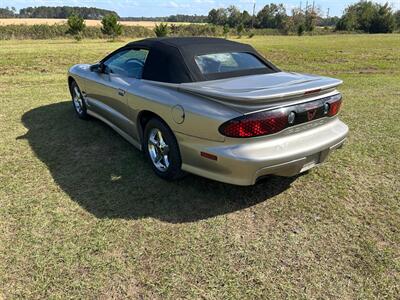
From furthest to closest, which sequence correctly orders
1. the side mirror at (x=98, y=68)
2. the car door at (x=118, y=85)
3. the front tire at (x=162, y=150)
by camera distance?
the side mirror at (x=98, y=68) < the car door at (x=118, y=85) < the front tire at (x=162, y=150)

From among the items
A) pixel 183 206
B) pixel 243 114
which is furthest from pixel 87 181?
pixel 243 114

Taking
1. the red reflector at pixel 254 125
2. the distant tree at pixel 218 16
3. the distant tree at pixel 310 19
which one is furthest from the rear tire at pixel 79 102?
the distant tree at pixel 218 16

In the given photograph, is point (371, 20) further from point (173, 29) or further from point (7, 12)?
point (7, 12)

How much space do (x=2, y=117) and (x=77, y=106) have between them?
1.39 metres

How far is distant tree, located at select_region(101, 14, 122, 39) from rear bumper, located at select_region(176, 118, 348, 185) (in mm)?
30517

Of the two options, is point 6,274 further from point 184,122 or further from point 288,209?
point 288,209

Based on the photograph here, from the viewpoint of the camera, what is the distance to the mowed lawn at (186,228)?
239cm

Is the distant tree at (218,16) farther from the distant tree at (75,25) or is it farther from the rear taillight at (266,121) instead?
the rear taillight at (266,121)

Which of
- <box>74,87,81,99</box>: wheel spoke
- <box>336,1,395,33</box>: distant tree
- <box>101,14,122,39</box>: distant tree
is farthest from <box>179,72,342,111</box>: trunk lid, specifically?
<box>336,1,395,33</box>: distant tree

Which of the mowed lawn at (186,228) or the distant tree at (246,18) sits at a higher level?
the distant tree at (246,18)

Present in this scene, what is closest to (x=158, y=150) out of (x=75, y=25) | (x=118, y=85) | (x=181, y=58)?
(x=181, y=58)

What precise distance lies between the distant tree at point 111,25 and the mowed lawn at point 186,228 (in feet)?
93.5

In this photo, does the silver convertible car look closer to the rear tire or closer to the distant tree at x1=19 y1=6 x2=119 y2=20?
the rear tire

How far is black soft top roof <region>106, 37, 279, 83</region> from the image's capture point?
3.53 meters
